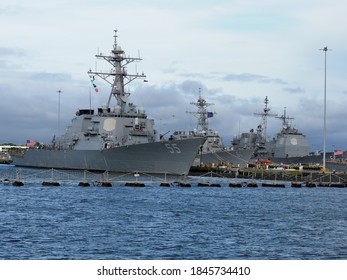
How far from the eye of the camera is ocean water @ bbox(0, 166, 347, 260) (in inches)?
1186

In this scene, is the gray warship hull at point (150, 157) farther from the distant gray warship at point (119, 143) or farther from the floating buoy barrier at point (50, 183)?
the floating buoy barrier at point (50, 183)


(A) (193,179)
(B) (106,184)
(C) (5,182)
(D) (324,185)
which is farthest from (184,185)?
(A) (193,179)

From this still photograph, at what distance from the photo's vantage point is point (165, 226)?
38.5 metres

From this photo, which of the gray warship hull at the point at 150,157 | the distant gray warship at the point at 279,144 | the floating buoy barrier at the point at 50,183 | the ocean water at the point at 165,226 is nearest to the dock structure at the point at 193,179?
the floating buoy barrier at the point at 50,183

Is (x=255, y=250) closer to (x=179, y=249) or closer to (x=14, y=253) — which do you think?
(x=179, y=249)

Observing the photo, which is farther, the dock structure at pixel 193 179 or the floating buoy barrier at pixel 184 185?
the floating buoy barrier at pixel 184 185

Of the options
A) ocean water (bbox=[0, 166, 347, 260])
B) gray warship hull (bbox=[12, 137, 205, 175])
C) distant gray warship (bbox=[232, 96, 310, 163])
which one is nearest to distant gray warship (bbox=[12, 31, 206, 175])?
gray warship hull (bbox=[12, 137, 205, 175])

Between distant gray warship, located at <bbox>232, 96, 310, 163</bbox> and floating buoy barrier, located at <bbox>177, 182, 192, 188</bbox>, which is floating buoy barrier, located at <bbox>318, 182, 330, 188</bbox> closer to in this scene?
floating buoy barrier, located at <bbox>177, 182, 192, 188</bbox>

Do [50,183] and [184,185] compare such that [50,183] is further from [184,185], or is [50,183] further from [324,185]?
[324,185]

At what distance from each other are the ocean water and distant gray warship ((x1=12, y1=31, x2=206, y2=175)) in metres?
25.7

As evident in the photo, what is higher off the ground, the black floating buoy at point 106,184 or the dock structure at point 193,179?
the dock structure at point 193,179

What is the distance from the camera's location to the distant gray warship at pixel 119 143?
8950 cm

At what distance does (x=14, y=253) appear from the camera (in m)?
Answer: 29.0

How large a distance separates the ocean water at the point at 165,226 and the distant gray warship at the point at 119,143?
25.7 metres
